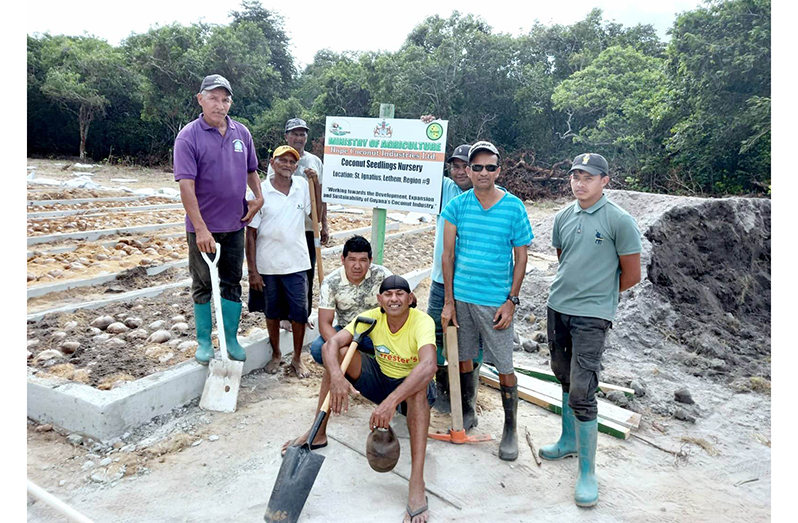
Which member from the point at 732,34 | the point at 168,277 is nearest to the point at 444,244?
the point at 168,277

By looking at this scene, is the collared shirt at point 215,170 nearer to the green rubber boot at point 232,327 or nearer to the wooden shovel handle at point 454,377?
the green rubber boot at point 232,327

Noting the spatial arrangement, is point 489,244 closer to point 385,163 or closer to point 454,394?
point 454,394

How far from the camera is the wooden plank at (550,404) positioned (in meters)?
3.74

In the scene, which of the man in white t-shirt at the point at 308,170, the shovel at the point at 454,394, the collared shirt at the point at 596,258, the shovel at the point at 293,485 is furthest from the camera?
the man in white t-shirt at the point at 308,170

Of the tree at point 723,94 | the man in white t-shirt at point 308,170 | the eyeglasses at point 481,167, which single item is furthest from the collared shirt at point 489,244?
the tree at point 723,94

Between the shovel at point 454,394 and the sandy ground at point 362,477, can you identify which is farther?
the shovel at point 454,394

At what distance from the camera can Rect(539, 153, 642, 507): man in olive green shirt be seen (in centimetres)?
295

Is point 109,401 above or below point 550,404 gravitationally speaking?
above

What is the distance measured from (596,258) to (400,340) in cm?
121

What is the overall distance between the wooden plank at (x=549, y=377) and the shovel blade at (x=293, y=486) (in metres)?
2.49

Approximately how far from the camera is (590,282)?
300 cm

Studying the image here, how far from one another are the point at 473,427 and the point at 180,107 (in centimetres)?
2403

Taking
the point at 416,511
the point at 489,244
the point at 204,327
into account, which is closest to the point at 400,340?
the point at 489,244

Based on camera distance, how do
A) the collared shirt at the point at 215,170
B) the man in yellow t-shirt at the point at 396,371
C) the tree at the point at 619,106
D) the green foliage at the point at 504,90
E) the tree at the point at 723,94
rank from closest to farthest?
the man in yellow t-shirt at the point at 396,371
the collared shirt at the point at 215,170
the tree at the point at 723,94
the green foliage at the point at 504,90
the tree at the point at 619,106
